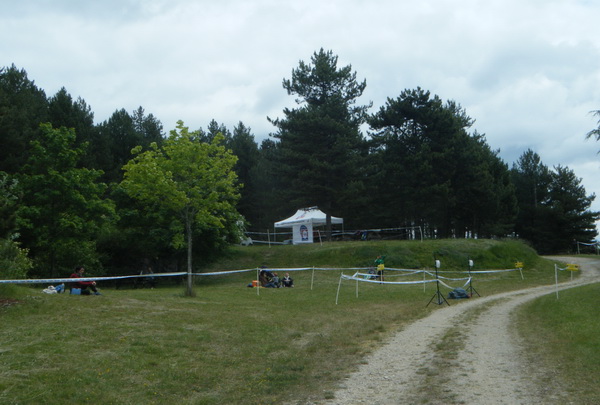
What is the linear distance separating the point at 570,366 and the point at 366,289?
16256 millimetres

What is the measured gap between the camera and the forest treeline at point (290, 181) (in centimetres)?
2636

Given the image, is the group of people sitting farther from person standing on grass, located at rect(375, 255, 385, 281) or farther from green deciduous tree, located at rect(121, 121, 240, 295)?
green deciduous tree, located at rect(121, 121, 240, 295)

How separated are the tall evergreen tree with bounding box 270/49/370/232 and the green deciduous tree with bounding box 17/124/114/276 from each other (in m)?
18.4

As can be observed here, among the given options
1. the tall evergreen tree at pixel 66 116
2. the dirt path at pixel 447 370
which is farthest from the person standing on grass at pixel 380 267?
the tall evergreen tree at pixel 66 116

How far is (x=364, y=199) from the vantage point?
4319cm

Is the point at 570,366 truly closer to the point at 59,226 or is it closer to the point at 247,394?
the point at 247,394

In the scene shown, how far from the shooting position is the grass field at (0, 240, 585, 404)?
7441 mm

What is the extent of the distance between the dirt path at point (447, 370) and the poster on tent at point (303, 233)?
29559mm

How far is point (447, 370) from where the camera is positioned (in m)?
8.57

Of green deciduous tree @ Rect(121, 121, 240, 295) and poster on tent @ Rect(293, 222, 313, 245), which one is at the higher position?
green deciduous tree @ Rect(121, 121, 240, 295)

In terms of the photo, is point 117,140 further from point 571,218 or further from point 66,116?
point 571,218

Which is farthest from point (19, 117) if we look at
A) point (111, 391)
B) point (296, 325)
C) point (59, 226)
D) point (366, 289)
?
point (111, 391)

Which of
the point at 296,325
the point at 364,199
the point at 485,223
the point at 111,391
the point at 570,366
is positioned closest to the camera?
the point at 111,391

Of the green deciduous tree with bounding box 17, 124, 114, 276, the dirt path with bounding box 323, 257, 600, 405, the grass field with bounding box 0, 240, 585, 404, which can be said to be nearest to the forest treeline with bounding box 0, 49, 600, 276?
the green deciduous tree with bounding box 17, 124, 114, 276
